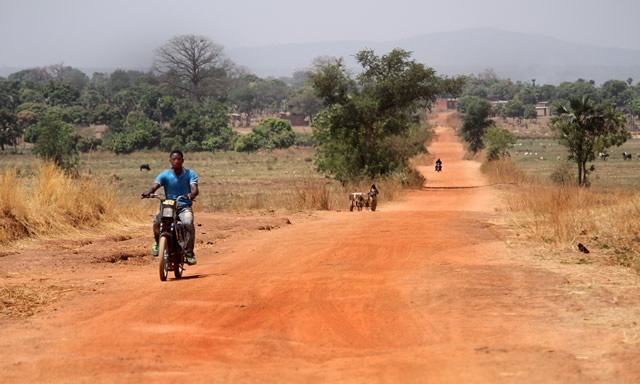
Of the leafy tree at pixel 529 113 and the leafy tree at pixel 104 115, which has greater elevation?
the leafy tree at pixel 104 115

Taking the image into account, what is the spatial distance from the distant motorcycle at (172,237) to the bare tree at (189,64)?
12178cm

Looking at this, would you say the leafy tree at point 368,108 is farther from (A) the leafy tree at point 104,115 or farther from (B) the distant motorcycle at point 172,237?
(A) the leafy tree at point 104,115

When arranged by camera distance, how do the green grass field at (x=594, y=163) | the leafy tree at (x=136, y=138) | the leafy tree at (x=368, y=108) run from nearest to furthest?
the leafy tree at (x=368, y=108), the green grass field at (x=594, y=163), the leafy tree at (x=136, y=138)

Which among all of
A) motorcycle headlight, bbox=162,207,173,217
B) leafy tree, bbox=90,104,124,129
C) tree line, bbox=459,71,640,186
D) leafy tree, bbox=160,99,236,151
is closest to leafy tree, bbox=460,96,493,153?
tree line, bbox=459,71,640,186

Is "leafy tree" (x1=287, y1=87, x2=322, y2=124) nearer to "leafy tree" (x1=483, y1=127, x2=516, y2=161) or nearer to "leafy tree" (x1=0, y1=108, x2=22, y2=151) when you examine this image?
"leafy tree" (x1=0, y1=108, x2=22, y2=151)

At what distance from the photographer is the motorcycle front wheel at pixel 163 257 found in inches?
480

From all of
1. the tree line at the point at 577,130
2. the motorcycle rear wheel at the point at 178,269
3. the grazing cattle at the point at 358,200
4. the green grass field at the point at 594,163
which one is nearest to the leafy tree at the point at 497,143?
the tree line at the point at 577,130

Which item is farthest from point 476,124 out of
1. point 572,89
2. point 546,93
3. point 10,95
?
point 546,93

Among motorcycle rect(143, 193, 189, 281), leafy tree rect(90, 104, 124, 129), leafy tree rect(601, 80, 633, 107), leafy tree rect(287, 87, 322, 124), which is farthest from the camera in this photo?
leafy tree rect(601, 80, 633, 107)

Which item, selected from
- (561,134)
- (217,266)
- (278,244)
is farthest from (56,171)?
(561,134)

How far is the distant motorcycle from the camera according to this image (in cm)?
1240

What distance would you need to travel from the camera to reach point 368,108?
43188mm

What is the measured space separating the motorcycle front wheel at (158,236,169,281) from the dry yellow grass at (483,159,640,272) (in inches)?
243

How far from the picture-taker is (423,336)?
27.5 ft
